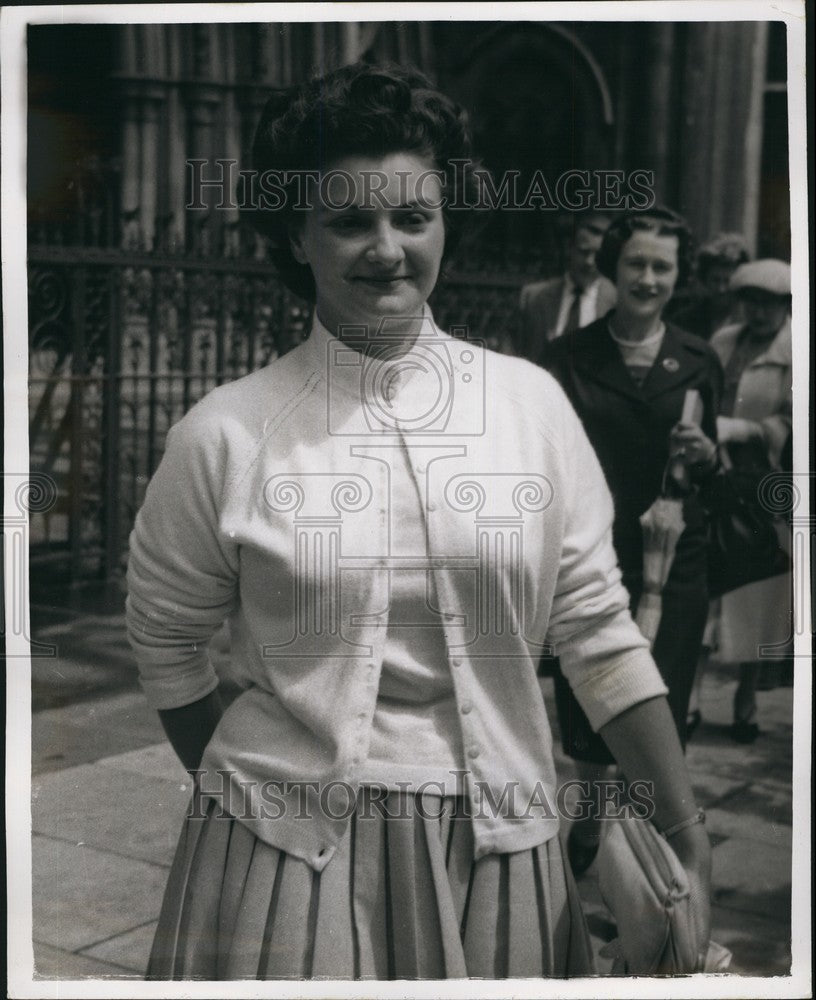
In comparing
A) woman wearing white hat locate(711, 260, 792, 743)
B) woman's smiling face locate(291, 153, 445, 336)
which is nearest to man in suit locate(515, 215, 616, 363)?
woman wearing white hat locate(711, 260, 792, 743)

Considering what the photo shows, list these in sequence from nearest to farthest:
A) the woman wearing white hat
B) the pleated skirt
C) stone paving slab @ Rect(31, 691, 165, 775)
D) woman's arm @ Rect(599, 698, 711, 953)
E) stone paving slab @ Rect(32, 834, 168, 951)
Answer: the pleated skirt, woman's arm @ Rect(599, 698, 711, 953), stone paving slab @ Rect(31, 691, 165, 775), stone paving slab @ Rect(32, 834, 168, 951), the woman wearing white hat

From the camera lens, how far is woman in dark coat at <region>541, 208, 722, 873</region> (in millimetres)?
2844

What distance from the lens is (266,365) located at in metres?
2.62

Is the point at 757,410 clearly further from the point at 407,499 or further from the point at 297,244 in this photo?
the point at 297,244

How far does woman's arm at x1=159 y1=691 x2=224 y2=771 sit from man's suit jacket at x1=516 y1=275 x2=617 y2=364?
1062 millimetres

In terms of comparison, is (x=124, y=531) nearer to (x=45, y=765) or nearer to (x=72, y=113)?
(x=45, y=765)

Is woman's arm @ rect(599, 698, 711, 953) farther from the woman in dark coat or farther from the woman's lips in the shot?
the woman's lips

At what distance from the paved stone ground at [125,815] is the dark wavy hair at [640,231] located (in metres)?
0.99

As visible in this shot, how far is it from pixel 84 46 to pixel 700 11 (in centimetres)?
135

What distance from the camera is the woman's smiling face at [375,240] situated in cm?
242

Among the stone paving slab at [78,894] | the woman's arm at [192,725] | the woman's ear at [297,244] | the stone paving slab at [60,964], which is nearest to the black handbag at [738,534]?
the woman's ear at [297,244]

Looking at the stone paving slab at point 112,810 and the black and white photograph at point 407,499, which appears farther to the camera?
the stone paving slab at point 112,810

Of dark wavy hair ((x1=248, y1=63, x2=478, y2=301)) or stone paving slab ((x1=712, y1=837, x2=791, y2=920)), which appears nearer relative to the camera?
dark wavy hair ((x1=248, y1=63, x2=478, y2=301))

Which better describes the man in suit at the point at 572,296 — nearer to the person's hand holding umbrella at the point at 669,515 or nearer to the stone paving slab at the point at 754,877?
the person's hand holding umbrella at the point at 669,515
